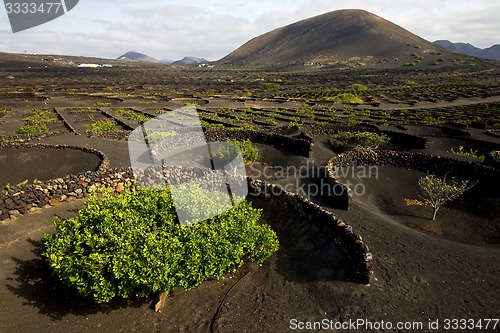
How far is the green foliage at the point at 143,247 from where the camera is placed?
607cm

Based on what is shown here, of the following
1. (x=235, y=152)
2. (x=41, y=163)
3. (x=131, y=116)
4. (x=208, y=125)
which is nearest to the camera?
(x=41, y=163)

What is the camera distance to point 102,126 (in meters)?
30.6

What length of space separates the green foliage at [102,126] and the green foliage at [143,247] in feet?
83.4

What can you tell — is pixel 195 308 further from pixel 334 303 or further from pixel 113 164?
pixel 113 164

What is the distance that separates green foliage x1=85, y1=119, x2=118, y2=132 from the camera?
2947 centimetres

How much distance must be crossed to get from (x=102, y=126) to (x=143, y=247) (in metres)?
29.2

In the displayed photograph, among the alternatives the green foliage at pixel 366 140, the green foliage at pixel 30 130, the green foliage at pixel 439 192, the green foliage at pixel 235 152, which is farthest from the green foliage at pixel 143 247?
the green foliage at pixel 30 130

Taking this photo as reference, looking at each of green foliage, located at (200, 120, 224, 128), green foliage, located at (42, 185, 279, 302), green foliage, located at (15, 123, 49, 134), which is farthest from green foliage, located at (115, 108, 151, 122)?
green foliage, located at (42, 185, 279, 302)

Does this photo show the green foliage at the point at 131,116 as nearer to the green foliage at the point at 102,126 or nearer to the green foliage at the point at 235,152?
the green foliage at the point at 102,126

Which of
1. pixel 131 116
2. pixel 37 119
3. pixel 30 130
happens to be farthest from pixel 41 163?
pixel 37 119

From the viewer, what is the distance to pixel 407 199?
14.7 metres

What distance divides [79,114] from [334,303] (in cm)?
4407

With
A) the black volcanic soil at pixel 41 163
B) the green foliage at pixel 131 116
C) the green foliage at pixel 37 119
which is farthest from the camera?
the green foliage at pixel 131 116

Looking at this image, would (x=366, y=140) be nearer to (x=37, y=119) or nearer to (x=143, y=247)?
(x=143, y=247)
